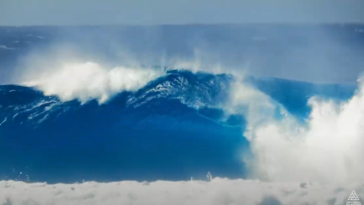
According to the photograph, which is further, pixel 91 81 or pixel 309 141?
pixel 91 81

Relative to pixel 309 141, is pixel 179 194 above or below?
below

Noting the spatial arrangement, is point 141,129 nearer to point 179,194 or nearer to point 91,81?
point 91,81

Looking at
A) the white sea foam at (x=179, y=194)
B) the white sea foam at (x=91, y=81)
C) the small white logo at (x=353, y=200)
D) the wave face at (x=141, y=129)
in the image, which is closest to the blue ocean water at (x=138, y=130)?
the wave face at (x=141, y=129)

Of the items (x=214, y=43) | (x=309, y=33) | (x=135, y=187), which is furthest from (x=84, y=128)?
(x=214, y=43)

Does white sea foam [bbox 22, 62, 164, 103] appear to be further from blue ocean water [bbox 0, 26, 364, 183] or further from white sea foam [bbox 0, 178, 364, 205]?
white sea foam [bbox 0, 178, 364, 205]

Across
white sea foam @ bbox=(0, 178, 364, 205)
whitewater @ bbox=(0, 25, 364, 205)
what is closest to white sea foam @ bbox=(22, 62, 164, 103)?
whitewater @ bbox=(0, 25, 364, 205)

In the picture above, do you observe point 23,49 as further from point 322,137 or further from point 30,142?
point 322,137

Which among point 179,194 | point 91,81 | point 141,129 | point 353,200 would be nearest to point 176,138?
point 141,129
